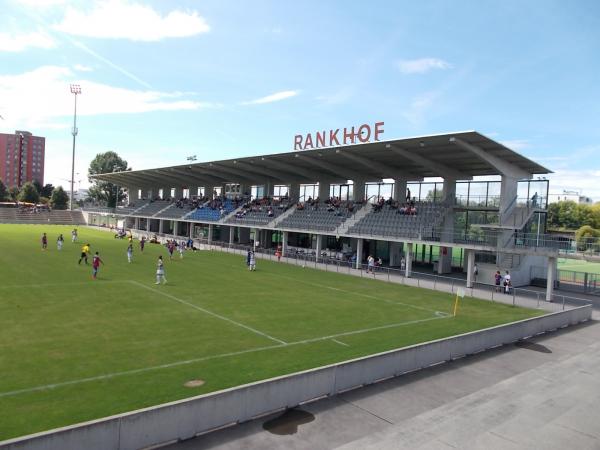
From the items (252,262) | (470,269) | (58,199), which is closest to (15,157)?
(58,199)

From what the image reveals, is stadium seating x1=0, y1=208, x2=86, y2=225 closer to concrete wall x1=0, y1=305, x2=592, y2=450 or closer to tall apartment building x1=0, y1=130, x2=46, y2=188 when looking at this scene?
tall apartment building x1=0, y1=130, x2=46, y2=188

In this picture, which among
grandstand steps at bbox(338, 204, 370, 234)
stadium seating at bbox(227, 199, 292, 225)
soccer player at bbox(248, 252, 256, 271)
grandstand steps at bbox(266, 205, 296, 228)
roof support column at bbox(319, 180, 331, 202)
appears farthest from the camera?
stadium seating at bbox(227, 199, 292, 225)

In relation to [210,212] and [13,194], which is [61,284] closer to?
[210,212]

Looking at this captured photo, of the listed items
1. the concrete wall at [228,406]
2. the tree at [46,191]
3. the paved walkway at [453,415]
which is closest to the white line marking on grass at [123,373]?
the concrete wall at [228,406]

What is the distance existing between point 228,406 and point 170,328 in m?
8.01

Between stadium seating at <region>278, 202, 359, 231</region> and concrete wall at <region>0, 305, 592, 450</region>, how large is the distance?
2875 centimetres

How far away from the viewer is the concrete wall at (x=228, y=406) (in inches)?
308

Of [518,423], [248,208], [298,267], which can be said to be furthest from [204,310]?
[248,208]

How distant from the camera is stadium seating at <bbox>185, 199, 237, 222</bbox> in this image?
59.6 metres

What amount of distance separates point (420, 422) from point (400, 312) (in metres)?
11.9

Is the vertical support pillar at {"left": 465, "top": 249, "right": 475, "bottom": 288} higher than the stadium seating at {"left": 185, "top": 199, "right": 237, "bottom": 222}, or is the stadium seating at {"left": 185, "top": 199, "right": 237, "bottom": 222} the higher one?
the stadium seating at {"left": 185, "top": 199, "right": 237, "bottom": 222}

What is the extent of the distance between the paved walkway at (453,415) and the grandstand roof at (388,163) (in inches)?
754

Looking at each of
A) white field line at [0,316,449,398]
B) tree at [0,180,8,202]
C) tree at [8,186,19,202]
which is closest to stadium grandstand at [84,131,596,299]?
white field line at [0,316,449,398]

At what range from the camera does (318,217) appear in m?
46.7
